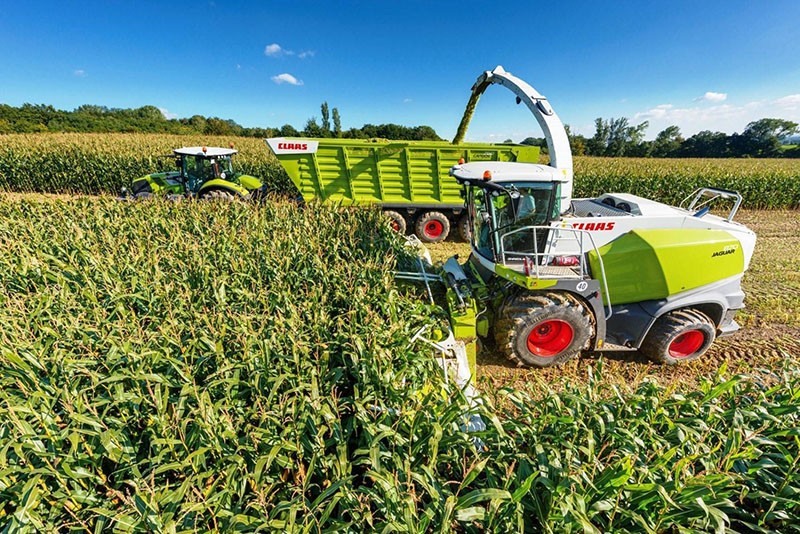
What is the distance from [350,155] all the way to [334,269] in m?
5.61

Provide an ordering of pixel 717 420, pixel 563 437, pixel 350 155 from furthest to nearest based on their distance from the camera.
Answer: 1. pixel 350 155
2. pixel 717 420
3. pixel 563 437

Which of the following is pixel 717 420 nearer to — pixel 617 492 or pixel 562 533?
pixel 617 492

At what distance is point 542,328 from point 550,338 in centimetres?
17

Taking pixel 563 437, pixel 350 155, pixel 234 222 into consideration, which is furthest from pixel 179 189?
pixel 563 437

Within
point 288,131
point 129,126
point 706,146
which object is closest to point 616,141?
point 706,146

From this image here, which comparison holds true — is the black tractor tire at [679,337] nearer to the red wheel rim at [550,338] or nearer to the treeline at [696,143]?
the red wheel rim at [550,338]

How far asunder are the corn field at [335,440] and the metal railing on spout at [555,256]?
5.76 feet

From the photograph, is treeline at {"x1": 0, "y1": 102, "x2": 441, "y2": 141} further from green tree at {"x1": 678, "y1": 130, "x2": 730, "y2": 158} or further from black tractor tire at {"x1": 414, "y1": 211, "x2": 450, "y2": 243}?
green tree at {"x1": 678, "y1": 130, "x2": 730, "y2": 158}

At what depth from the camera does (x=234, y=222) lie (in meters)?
4.96

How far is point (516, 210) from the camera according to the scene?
3.68m

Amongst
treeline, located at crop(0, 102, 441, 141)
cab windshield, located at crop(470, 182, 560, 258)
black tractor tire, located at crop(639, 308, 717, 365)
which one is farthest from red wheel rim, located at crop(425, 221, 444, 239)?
treeline, located at crop(0, 102, 441, 141)

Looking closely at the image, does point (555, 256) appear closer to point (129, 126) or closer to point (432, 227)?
point (432, 227)

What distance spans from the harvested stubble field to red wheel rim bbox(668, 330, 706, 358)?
163mm

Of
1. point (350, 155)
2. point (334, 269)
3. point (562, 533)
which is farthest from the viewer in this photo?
point (350, 155)
